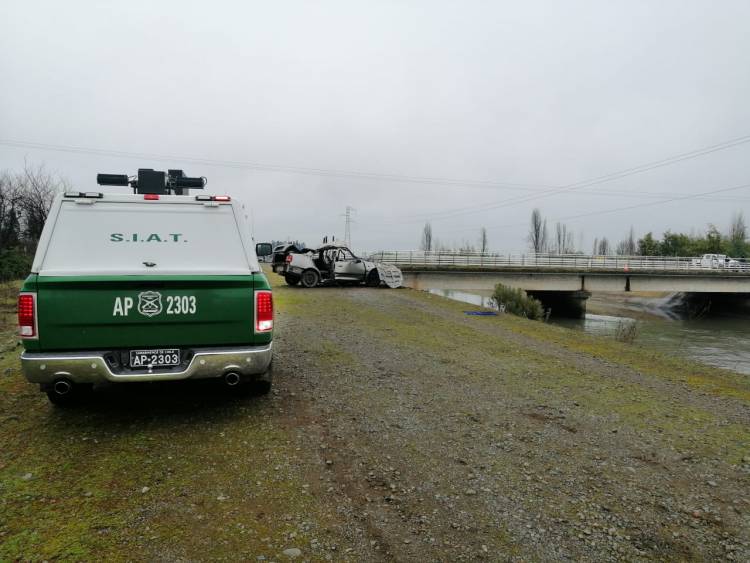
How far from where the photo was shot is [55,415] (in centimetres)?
446

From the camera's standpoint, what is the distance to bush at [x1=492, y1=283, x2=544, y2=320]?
1764 cm

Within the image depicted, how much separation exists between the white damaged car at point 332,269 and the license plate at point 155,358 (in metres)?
16.1

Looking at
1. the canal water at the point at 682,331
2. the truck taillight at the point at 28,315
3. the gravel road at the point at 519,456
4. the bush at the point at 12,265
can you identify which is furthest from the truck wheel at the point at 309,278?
the truck taillight at the point at 28,315

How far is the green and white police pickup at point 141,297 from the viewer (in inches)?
146

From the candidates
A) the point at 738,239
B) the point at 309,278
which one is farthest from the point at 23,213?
the point at 738,239

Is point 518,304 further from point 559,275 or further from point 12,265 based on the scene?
point 12,265

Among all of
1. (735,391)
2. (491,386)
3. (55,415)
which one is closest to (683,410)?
(735,391)

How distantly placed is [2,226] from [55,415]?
1048 inches

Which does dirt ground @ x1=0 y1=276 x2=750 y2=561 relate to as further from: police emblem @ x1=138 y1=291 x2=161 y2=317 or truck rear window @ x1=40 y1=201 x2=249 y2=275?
truck rear window @ x1=40 y1=201 x2=249 y2=275

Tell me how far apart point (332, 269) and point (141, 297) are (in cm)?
1660

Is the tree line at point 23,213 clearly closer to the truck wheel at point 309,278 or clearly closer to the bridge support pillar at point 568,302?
the truck wheel at point 309,278

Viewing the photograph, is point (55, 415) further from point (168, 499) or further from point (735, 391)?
point (735, 391)

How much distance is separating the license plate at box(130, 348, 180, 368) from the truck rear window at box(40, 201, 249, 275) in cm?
70

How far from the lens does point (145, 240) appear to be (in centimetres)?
438
